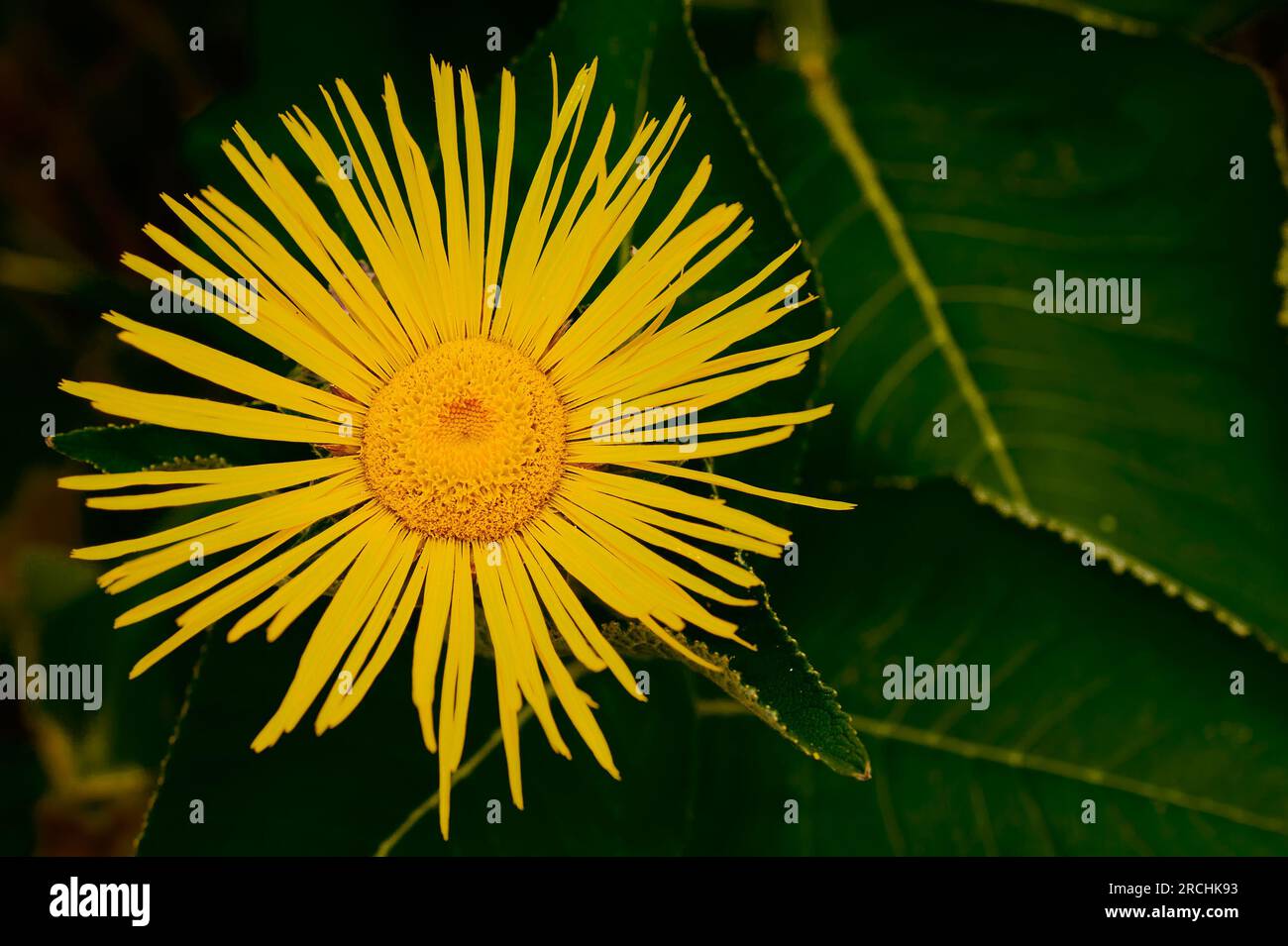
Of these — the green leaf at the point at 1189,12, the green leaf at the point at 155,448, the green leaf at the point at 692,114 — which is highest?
the green leaf at the point at 1189,12

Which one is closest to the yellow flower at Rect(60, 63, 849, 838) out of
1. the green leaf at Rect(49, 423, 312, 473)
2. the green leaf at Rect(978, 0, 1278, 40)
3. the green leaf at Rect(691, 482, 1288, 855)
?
the green leaf at Rect(49, 423, 312, 473)

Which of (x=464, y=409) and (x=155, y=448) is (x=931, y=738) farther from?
(x=155, y=448)

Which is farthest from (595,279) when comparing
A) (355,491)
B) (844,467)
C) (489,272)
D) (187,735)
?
(187,735)

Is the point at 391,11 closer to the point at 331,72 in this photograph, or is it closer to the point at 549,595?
the point at 331,72

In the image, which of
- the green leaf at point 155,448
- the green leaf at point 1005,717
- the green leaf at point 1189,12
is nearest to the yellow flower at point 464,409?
the green leaf at point 155,448

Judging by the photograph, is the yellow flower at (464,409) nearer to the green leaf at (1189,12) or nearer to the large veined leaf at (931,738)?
the large veined leaf at (931,738)

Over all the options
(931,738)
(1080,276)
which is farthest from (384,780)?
(1080,276)
